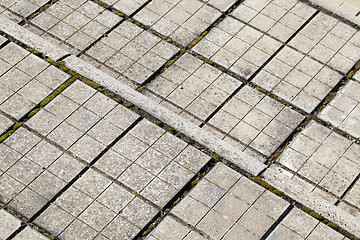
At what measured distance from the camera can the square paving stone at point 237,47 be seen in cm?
823

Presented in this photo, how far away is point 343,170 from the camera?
7152 mm

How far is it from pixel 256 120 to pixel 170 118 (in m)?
1.14

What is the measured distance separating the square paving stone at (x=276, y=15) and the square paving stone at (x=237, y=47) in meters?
0.16

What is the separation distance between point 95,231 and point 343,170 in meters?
Result: 3.11

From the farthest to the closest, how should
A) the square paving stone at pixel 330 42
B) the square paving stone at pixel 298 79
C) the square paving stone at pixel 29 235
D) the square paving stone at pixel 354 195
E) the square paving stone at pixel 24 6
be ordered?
1. the square paving stone at pixel 24 6
2. the square paving stone at pixel 330 42
3. the square paving stone at pixel 298 79
4. the square paving stone at pixel 354 195
5. the square paving stone at pixel 29 235

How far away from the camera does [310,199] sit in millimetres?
6758

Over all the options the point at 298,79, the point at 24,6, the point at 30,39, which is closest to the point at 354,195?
the point at 298,79

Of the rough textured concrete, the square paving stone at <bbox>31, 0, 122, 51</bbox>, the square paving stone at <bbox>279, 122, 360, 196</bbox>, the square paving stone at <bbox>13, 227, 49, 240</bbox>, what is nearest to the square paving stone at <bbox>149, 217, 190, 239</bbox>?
the rough textured concrete

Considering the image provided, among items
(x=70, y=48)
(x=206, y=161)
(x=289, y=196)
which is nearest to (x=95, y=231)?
(x=206, y=161)

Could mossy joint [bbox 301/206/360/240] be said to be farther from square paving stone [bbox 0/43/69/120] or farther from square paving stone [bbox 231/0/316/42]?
square paving stone [bbox 0/43/69/120]

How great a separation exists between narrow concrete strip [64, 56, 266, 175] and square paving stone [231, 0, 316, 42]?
225cm

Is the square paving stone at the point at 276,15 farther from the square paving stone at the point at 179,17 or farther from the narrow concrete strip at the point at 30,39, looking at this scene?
the narrow concrete strip at the point at 30,39

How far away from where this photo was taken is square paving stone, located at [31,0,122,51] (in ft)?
27.7

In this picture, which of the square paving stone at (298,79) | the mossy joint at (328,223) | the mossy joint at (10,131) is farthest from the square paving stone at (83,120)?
the mossy joint at (328,223)
